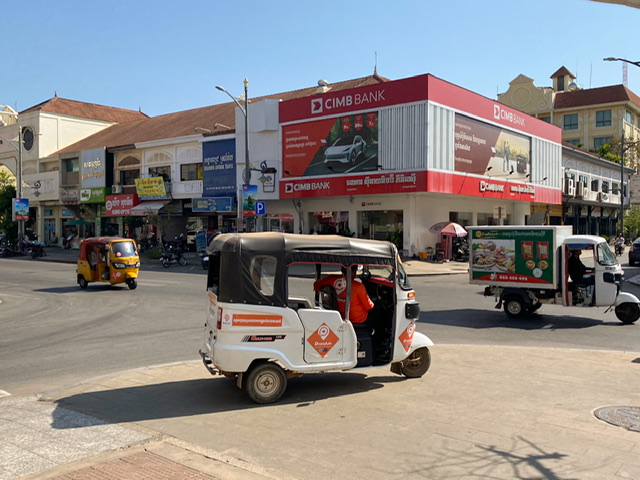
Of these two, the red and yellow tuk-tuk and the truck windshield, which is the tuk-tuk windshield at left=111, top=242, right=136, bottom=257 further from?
the truck windshield

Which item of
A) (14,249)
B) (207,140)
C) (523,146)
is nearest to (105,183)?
(14,249)

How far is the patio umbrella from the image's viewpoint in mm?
30219

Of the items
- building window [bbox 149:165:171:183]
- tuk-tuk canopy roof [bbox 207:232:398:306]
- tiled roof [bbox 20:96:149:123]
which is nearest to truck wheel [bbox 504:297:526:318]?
tuk-tuk canopy roof [bbox 207:232:398:306]

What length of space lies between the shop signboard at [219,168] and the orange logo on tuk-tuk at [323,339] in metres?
31.1

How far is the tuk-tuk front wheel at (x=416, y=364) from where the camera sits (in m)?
7.89

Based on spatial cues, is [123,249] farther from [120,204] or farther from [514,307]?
[120,204]

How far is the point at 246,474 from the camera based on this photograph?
469 centimetres

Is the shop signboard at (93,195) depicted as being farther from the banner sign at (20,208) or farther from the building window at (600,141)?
the building window at (600,141)

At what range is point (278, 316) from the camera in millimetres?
6723

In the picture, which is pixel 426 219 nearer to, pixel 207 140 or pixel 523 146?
pixel 523 146

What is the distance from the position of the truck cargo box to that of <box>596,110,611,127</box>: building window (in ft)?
210

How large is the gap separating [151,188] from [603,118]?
5635 cm

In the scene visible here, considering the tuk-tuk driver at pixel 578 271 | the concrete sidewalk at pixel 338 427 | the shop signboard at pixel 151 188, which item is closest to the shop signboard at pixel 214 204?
the shop signboard at pixel 151 188

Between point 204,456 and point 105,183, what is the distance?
4388 centimetres
